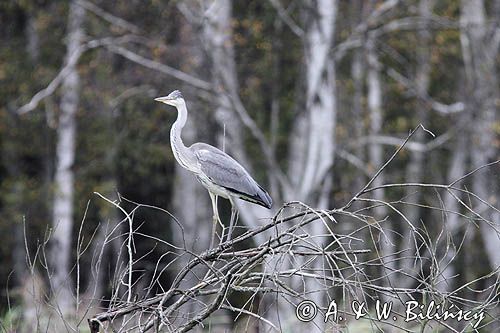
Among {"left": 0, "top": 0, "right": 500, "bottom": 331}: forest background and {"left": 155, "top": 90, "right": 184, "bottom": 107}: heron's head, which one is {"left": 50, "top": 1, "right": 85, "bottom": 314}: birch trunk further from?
{"left": 155, "top": 90, "right": 184, "bottom": 107}: heron's head

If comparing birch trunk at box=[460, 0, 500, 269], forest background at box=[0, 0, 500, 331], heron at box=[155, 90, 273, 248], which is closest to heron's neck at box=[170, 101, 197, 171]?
heron at box=[155, 90, 273, 248]

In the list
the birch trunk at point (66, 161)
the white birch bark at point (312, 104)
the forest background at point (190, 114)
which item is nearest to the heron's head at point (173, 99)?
the white birch bark at point (312, 104)

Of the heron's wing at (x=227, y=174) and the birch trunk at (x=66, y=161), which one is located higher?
the heron's wing at (x=227, y=174)

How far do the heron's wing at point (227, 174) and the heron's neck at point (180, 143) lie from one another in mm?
68

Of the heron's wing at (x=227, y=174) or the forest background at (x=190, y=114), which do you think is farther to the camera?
the forest background at (x=190, y=114)

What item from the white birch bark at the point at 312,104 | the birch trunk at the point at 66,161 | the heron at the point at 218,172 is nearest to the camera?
the heron at the point at 218,172

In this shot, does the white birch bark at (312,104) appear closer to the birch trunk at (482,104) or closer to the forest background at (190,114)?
the forest background at (190,114)

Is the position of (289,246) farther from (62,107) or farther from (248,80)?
(248,80)

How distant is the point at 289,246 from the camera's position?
4551mm

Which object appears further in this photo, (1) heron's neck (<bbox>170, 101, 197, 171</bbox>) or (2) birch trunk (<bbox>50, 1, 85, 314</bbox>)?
(2) birch trunk (<bbox>50, 1, 85, 314</bbox>)

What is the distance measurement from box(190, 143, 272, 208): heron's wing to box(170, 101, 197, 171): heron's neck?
0.07 meters

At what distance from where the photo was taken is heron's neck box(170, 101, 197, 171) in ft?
24.3

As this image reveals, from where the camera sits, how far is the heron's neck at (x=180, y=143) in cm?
739

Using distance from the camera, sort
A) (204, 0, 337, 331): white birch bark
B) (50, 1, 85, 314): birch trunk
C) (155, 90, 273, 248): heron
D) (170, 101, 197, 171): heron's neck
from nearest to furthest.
A: (170, 101, 197, 171): heron's neck, (155, 90, 273, 248): heron, (204, 0, 337, 331): white birch bark, (50, 1, 85, 314): birch trunk
